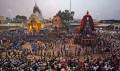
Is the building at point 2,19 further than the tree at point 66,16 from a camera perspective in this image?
Yes

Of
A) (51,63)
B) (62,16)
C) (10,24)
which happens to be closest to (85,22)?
(51,63)

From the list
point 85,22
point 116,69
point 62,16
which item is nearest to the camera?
point 116,69

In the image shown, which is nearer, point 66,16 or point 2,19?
point 66,16

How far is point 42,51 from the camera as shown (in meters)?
16.9

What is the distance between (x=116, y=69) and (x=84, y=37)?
9.28 m

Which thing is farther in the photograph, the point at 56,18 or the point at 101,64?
the point at 56,18

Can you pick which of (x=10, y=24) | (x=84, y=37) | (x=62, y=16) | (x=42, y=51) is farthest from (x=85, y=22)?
(x=10, y=24)

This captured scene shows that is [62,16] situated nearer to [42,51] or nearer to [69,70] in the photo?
[42,51]

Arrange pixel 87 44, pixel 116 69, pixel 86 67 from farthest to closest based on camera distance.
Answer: pixel 87 44
pixel 86 67
pixel 116 69

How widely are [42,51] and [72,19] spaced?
19.4m

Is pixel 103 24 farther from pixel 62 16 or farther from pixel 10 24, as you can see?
pixel 10 24

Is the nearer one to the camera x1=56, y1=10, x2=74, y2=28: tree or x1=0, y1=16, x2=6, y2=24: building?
x1=56, y1=10, x2=74, y2=28: tree

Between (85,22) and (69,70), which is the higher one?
(85,22)

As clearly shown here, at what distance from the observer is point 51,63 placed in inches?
432
